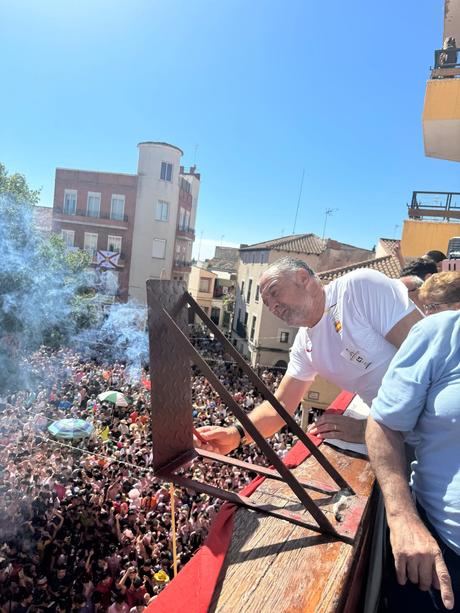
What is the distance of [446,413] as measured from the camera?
1.10 m

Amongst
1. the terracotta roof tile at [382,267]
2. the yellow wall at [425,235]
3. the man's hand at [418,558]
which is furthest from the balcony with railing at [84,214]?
the man's hand at [418,558]

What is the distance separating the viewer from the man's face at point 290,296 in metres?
1.83

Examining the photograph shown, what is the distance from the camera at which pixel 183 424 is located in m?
1.42

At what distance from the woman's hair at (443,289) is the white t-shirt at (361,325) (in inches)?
37.2

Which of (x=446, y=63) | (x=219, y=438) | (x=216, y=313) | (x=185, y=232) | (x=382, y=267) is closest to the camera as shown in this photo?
(x=219, y=438)

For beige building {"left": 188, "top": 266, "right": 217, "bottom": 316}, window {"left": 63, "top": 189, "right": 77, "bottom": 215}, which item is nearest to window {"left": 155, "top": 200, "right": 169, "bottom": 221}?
window {"left": 63, "top": 189, "right": 77, "bottom": 215}

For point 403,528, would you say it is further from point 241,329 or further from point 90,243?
point 90,243

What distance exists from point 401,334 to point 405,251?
9469mm

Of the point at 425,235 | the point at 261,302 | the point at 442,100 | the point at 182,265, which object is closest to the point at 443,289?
the point at 442,100

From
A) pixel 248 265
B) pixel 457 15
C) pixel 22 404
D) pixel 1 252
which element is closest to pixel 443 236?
pixel 457 15

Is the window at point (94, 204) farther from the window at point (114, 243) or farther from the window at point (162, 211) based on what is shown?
the window at point (162, 211)

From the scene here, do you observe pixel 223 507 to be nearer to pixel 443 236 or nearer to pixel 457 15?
pixel 443 236

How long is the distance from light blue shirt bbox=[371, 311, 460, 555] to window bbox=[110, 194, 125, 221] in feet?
104

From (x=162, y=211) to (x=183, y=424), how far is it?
3222cm
